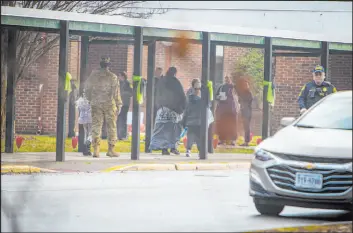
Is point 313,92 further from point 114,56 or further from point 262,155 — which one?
point 114,56

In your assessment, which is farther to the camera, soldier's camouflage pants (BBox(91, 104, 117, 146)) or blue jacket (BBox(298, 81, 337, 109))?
Answer: soldier's camouflage pants (BBox(91, 104, 117, 146))

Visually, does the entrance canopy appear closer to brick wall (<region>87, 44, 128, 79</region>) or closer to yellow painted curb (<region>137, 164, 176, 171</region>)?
yellow painted curb (<region>137, 164, 176, 171</region>)

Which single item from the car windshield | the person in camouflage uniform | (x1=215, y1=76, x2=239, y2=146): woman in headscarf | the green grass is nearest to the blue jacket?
the person in camouflage uniform

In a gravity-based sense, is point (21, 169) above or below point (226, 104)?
below

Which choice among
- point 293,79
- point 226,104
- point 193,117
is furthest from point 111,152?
point 293,79

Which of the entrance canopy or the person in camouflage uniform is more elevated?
the entrance canopy

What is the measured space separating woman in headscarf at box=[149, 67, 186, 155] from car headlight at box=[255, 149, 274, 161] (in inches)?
446

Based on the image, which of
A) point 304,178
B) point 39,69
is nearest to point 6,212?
point 304,178

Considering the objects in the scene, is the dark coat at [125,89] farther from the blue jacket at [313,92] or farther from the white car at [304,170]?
the white car at [304,170]

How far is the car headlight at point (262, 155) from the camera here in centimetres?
1155

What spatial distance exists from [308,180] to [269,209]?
38.7 inches

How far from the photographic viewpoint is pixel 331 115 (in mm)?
12523

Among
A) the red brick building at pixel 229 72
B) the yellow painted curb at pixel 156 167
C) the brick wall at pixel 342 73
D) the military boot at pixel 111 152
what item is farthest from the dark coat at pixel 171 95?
the brick wall at pixel 342 73

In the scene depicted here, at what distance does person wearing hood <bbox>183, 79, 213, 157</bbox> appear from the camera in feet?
74.9
